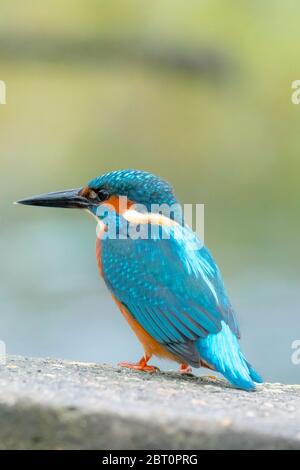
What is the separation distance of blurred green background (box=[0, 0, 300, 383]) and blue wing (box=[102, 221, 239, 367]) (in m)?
2.96

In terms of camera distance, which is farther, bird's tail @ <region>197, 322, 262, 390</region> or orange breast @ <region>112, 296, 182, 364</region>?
orange breast @ <region>112, 296, 182, 364</region>

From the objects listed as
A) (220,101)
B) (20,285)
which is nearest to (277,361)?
(20,285)

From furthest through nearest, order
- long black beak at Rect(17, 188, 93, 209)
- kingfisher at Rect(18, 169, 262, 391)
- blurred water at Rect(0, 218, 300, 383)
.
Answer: blurred water at Rect(0, 218, 300, 383) → long black beak at Rect(17, 188, 93, 209) → kingfisher at Rect(18, 169, 262, 391)

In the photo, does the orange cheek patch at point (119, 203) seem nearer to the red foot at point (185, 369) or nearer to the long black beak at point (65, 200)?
the long black beak at point (65, 200)

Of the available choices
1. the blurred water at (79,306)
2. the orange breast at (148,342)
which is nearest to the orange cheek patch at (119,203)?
the orange breast at (148,342)

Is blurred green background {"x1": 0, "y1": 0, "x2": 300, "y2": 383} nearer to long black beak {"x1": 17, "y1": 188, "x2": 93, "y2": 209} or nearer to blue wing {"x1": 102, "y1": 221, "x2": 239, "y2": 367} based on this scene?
long black beak {"x1": 17, "y1": 188, "x2": 93, "y2": 209}

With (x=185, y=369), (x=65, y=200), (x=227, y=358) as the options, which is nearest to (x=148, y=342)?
(x=185, y=369)

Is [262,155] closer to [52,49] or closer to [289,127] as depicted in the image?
[289,127]

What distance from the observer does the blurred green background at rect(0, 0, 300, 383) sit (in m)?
8.12

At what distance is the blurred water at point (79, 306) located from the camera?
7723mm

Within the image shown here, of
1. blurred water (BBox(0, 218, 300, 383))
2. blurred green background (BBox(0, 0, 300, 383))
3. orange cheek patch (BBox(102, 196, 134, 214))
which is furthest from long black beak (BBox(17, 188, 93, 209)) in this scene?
blurred green background (BBox(0, 0, 300, 383))

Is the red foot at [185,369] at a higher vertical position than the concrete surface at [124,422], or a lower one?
lower

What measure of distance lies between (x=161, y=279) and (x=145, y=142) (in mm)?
6124

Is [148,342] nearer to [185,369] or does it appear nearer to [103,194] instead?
[185,369]
